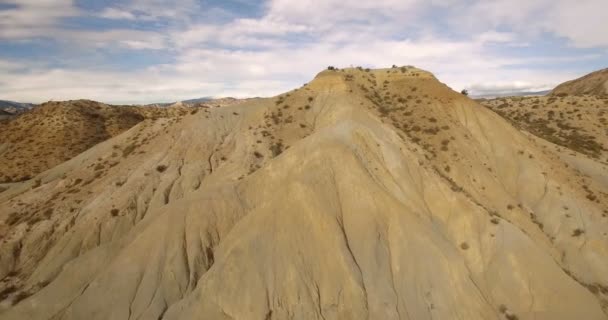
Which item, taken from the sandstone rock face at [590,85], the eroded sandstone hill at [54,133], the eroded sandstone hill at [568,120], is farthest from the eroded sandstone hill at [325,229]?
the sandstone rock face at [590,85]

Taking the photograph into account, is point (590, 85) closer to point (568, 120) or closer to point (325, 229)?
point (568, 120)

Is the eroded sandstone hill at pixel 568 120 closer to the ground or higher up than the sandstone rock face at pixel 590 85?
closer to the ground

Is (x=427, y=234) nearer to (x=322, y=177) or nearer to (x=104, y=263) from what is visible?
(x=322, y=177)

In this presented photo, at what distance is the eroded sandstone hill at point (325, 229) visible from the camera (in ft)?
77.4

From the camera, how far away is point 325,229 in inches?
1023

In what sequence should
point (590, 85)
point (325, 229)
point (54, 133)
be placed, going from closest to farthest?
point (325, 229) < point (54, 133) < point (590, 85)

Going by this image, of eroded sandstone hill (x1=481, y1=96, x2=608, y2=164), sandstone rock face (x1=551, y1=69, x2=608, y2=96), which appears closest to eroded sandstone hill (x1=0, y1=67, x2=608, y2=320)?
eroded sandstone hill (x1=481, y1=96, x2=608, y2=164)

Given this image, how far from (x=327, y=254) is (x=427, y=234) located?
6922 millimetres

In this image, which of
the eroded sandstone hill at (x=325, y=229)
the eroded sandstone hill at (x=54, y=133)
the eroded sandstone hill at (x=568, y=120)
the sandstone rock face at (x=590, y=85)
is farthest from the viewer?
the sandstone rock face at (x=590, y=85)

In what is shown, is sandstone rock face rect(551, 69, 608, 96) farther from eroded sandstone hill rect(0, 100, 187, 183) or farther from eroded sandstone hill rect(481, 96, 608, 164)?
eroded sandstone hill rect(0, 100, 187, 183)

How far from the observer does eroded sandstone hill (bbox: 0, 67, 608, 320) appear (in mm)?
23578

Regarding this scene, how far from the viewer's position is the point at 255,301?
914 inches

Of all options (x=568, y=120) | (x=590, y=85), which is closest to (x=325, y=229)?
(x=568, y=120)

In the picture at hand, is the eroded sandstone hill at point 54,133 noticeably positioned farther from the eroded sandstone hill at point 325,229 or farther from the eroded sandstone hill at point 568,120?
the eroded sandstone hill at point 568,120
